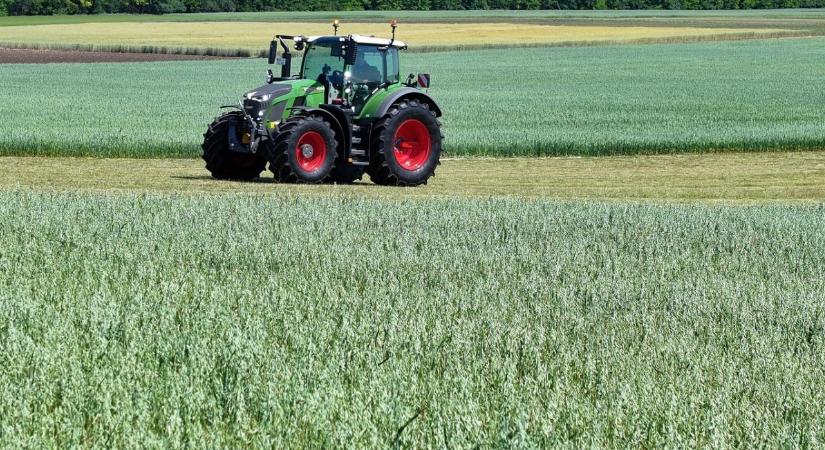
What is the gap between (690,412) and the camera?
552 cm

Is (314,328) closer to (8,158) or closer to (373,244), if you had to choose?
(373,244)

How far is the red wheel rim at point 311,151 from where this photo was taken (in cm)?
1669

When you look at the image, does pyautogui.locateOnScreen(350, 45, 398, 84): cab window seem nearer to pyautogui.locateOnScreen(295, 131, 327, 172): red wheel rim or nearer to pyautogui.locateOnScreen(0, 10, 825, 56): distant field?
pyautogui.locateOnScreen(295, 131, 327, 172): red wheel rim

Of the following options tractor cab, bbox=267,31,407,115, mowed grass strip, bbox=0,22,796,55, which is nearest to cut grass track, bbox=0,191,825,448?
tractor cab, bbox=267,31,407,115

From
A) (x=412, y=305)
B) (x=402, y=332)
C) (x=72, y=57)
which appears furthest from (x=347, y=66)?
(x=72, y=57)

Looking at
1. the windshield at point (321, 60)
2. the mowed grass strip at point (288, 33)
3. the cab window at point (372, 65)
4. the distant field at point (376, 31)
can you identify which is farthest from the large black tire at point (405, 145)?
the distant field at point (376, 31)

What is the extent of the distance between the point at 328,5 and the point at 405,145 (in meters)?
107

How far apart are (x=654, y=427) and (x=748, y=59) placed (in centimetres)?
5048

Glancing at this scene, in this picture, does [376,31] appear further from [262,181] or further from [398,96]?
[398,96]

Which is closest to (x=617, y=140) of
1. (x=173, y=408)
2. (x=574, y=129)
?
(x=574, y=129)

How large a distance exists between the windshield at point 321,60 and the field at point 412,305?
159 centimetres

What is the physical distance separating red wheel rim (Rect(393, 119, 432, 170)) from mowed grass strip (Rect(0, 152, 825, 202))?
0.44 metres

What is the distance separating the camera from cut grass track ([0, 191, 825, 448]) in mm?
5129

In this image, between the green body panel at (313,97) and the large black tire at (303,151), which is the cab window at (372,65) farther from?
the large black tire at (303,151)
